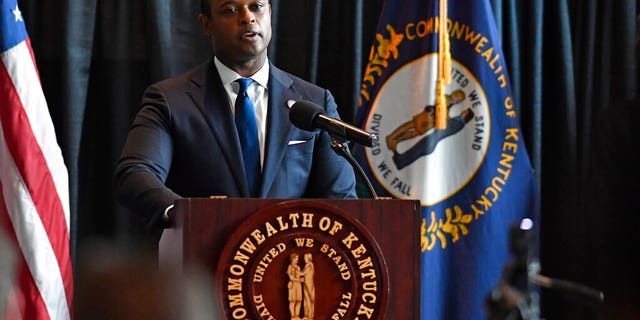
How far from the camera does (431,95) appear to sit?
172 inches

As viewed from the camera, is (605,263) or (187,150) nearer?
(605,263)

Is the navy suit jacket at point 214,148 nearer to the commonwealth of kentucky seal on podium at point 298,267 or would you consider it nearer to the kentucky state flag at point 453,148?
the commonwealth of kentucky seal on podium at point 298,267

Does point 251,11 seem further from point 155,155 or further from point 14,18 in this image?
point 14,18

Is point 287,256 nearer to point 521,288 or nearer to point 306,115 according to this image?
point 306,115

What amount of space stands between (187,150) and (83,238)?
1466 mm

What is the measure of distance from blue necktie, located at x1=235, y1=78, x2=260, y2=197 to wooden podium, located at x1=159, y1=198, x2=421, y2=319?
0.74 metres

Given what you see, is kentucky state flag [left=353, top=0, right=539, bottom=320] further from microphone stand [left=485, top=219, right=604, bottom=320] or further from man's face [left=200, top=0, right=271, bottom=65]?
microphone stand [left=485, top=219, right=604, bottom=320]

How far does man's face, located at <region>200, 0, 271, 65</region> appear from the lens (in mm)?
3266

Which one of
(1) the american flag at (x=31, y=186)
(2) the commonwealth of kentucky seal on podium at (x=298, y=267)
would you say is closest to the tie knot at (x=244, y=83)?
(1) the american flag at (x=31, y=186)

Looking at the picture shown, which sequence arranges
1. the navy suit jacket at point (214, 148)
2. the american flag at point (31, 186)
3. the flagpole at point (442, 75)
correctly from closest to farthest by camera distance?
the navy suit jacket at point (214, 148) < the american flag at point (31, 186) < the flagpole at point (442, 75)

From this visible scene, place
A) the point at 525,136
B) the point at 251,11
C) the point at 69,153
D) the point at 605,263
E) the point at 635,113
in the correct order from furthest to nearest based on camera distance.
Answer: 1. the point at 525,136
2. the point at 69,153
3. the point at 251,11
4. the point at 635,113
5. the point at 605,263

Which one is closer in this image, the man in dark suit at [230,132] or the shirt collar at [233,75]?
the man in dark suit at [230,132]

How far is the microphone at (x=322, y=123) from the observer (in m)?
2.44

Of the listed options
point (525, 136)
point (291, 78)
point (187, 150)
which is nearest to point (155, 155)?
point (187, 150)
